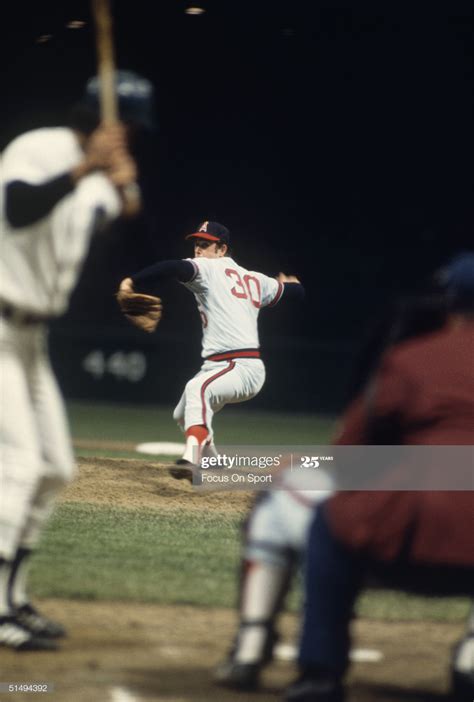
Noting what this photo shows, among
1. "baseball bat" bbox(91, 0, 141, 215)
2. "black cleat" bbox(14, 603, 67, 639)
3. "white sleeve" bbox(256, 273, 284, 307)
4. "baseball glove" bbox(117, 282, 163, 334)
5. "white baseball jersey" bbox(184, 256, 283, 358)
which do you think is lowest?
"black cleat" bbox(14, 603, 67, 639)

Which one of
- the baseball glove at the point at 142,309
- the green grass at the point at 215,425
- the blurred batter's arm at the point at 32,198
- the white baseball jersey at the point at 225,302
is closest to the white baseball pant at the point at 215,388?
the white baseball jersey at the point at 225,302

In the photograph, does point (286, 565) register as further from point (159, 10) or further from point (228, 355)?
point (159, 10)

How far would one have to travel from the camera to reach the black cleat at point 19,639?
3508mm

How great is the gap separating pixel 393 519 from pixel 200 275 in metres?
5.30

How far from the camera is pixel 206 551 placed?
18.2 ft

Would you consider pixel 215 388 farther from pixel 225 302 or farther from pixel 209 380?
pixel 225 302

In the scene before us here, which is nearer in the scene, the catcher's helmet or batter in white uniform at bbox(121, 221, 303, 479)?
the catcher's helmet

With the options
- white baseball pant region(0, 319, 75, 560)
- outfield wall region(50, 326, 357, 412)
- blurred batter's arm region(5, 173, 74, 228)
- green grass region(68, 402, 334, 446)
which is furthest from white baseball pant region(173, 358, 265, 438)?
outfield wall region(50, 326, 357, 412)

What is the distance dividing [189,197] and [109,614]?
12.8 meters

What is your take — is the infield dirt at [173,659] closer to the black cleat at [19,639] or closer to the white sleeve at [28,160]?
the black cleat at [19,639]

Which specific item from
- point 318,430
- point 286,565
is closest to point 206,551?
point 286,565

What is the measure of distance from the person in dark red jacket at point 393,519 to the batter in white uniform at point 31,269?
40.1 inches

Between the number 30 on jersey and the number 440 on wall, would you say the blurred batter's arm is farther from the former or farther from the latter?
the number 440 on wall

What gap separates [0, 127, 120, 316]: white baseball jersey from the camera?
11.5 feet
